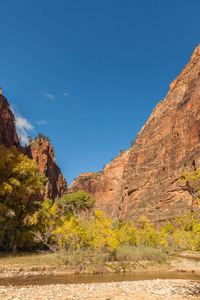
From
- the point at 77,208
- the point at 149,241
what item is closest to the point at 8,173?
the point at 77,208

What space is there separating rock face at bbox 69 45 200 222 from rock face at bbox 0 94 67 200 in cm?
3862

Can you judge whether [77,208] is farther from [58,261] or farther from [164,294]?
[164,294]

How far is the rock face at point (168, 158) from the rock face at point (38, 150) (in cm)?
3862

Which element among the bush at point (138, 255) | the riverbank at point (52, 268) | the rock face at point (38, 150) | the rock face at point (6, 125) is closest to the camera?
the riverbank at point (52, 268)

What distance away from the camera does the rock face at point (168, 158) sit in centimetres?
7319

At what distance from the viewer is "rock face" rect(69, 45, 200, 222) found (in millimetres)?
73188

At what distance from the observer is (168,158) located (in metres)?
87.5

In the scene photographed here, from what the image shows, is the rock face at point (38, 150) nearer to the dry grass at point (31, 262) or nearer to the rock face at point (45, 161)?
the rock face at point (45, 161)

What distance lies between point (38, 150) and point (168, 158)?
6129cm

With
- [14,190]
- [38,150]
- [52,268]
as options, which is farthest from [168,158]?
[52,268]

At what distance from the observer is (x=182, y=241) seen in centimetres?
1045

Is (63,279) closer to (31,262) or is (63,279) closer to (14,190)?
(31,262)

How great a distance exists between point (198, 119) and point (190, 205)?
31126 millimetres

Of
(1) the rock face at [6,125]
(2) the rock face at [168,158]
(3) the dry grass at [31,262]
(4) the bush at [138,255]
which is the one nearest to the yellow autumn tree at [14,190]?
(3) the dry grass at [31,262]
